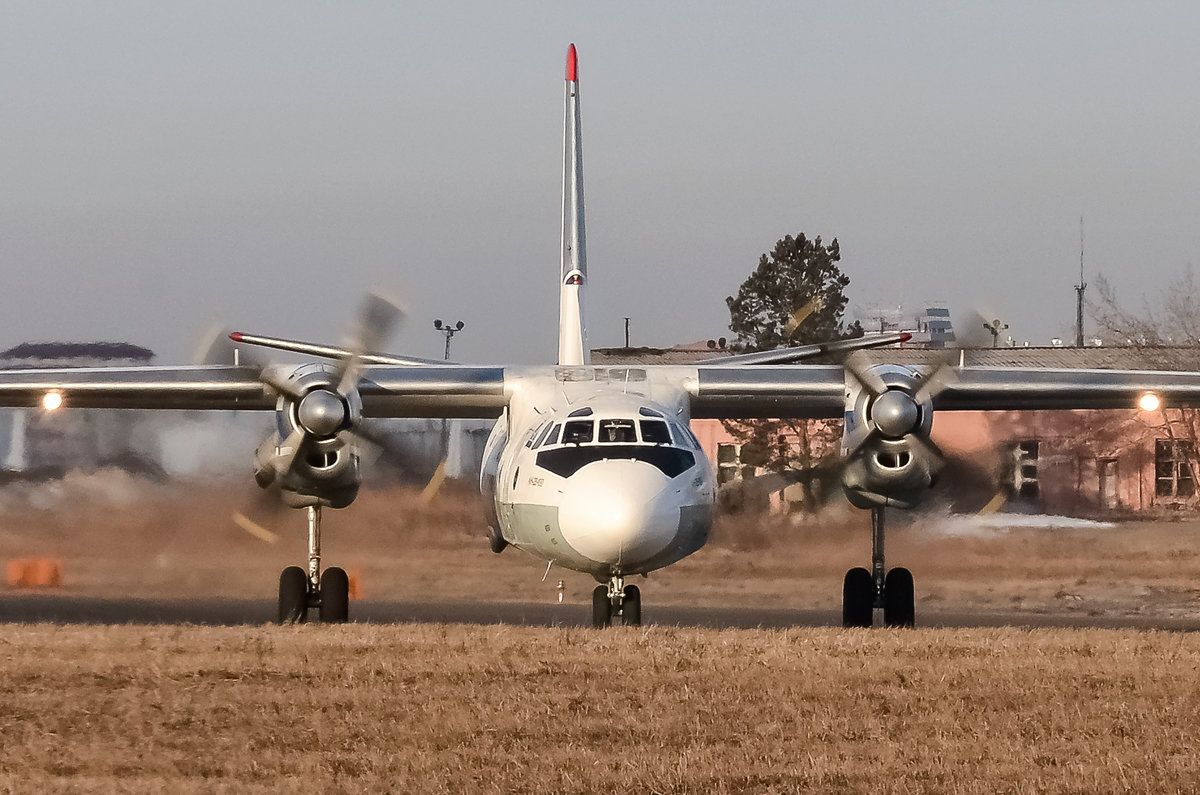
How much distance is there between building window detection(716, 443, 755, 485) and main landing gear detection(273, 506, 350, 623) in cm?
1852

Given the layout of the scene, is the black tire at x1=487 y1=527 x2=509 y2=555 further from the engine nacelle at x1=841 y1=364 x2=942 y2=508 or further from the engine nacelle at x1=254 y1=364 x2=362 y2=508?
the engine nacelle at x1=841 y1=364 x2=942 y2=508

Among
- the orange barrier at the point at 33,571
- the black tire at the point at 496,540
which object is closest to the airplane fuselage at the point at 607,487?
the black tire at the point at 496,540

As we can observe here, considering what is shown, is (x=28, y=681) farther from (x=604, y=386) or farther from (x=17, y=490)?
(x=17, y=490)

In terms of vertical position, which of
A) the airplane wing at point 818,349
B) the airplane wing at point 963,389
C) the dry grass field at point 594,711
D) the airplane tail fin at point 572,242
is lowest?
the dry grass field at point 594,711

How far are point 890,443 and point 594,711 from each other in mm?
8572

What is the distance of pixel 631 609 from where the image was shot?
59.8 feet

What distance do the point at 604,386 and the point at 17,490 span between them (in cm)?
1190

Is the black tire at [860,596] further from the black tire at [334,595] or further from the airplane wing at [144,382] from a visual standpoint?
the airplane wing at [144,382]

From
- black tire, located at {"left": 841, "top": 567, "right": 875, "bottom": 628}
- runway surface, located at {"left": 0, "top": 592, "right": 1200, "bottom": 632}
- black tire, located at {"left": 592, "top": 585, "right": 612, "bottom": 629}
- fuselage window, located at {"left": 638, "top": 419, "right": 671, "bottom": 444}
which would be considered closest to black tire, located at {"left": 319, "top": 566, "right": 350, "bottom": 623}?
runway surface, located at {"left": 0, "top": 592, "right": 1200, "bottom": 632}

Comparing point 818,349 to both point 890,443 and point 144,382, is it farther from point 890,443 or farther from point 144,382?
point 144,382

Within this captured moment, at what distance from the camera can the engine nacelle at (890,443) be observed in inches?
771

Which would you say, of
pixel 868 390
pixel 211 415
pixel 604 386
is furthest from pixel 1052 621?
pixel 211 415

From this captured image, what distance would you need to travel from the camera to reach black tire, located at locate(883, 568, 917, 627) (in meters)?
21.3

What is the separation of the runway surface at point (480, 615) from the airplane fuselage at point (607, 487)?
2.23 meters
